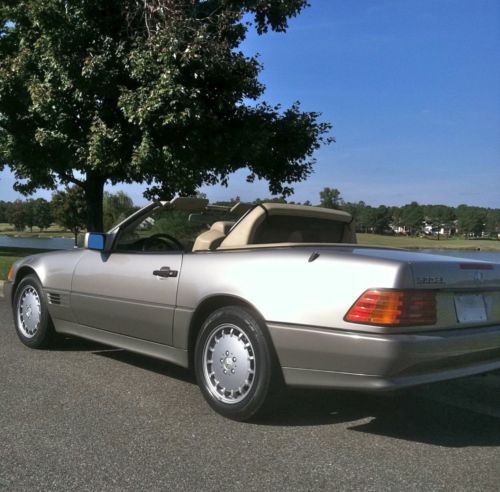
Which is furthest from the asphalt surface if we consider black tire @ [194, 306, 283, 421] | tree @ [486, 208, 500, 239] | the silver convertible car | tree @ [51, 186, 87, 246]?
tree @ [51, 186, 87, 246]

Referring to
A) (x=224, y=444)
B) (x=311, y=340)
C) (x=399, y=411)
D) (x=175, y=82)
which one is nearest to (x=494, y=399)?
(x=399, y=411)

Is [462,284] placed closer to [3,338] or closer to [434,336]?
[434,336]

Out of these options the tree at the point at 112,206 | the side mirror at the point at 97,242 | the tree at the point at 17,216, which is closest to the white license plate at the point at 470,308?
the side mirror at the point at 97,242

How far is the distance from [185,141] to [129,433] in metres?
8.30

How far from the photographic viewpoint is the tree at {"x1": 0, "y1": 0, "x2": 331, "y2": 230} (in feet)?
33.8

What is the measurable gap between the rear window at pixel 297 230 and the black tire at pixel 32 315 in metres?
2.39

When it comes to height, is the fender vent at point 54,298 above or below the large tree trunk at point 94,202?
below

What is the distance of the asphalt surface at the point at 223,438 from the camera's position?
2869 millimetres

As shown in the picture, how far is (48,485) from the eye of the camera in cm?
274

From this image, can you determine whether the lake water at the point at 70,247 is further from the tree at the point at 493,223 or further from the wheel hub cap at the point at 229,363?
the tree at the point at 493,223

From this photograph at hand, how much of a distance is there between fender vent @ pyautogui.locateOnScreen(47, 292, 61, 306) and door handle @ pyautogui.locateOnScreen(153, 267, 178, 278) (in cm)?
143

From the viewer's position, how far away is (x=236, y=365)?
3.72 m

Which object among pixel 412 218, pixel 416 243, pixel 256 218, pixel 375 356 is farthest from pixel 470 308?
pixel 412 218

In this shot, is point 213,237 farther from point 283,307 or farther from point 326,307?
point 326,307
